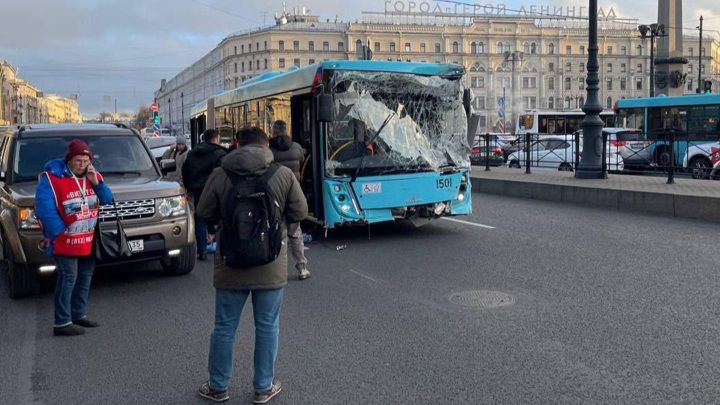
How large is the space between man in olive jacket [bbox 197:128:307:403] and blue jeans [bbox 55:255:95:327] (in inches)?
86.2

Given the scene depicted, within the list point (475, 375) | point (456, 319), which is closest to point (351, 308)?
point (456, 319)

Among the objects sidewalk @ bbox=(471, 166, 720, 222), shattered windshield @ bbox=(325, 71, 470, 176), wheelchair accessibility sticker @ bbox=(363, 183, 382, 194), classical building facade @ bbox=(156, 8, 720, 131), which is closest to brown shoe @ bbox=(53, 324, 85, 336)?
shattered windshield @ bbox=(325, 71, 470, 176)

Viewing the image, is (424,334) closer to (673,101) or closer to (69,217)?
(69,217)

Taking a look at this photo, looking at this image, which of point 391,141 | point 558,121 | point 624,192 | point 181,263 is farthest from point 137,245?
point 558,121

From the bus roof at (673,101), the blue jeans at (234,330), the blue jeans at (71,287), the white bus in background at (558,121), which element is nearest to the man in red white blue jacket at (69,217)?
the blue jeans at (71,287)

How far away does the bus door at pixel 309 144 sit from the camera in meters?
10.4

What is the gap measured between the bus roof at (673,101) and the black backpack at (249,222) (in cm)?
2540

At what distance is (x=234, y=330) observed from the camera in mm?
4332

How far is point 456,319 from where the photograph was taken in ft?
20.2

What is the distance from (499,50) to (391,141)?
11387 centimetres

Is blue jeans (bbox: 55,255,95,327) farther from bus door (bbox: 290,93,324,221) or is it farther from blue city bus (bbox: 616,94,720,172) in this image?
blue city bus (bbox: 616,94,720,172)

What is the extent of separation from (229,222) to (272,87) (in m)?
8.38

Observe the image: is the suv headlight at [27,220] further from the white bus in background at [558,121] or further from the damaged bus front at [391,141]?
the white bus in background at [558,121]

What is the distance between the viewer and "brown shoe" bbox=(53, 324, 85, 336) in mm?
5949
